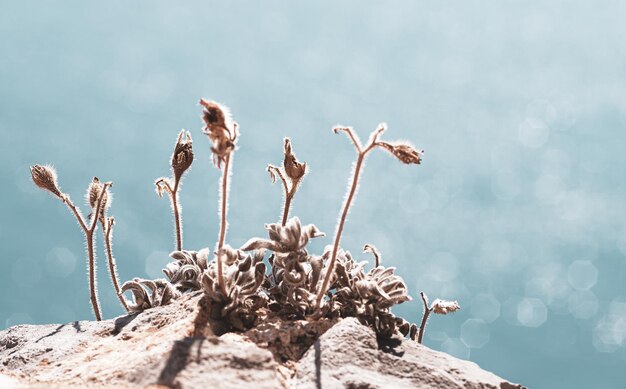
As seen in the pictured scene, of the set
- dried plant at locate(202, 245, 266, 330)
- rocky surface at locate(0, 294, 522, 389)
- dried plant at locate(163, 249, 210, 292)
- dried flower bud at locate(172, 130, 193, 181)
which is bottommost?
rocky surface at locate(0, 294, 522, 389)

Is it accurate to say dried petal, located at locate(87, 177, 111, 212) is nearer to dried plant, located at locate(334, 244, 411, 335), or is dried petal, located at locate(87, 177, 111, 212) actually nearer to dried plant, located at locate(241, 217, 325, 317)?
dried plant, located at locate(241, 217, 325, 317)

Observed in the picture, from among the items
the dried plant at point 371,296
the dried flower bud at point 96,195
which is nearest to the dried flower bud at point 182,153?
the dried flower bud at point 96,195

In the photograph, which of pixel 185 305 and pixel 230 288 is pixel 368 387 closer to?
pixel 230 288

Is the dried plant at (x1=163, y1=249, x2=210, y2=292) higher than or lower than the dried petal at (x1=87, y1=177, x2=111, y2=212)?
lower

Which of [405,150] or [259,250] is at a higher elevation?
[405,150]

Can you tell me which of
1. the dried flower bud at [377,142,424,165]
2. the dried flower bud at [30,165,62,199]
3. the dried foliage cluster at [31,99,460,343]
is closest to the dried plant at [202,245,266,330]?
the dried foliage cluster at [31,99,460,343]

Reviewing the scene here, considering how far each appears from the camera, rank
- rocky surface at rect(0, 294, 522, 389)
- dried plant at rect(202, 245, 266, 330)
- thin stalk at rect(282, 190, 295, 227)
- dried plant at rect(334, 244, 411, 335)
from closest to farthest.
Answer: rocky surface at rect(0, 294, 522, 389), dried plant at rect(202, 245, 266, 330), dried plant at rect(334, 244, 411, 335), thin stalk at rect(282, 190, 295, 227)

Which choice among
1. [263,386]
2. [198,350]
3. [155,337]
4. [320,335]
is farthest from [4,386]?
[320,335]

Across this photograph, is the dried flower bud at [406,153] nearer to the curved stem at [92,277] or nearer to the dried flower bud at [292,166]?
the dried flower bud at [292,166]

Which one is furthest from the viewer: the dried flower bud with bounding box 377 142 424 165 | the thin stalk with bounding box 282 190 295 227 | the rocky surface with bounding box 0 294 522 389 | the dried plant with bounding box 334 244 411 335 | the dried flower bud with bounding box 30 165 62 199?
the dried flower bud with bounding box 30 165 62 199
